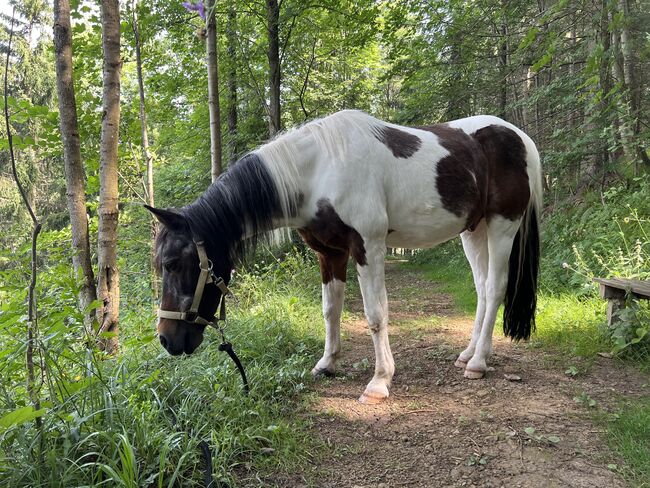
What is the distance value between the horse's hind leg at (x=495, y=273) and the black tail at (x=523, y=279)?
0.21 m

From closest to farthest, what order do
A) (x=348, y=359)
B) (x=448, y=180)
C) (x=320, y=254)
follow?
(x=448, y=180) < (x=320, y=254) < (x=348, y=359)

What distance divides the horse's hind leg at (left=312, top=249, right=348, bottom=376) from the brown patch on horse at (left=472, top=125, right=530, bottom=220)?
125 centimetres

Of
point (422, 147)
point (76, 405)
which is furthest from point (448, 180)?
point (76, 405)

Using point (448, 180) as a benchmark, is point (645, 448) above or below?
below

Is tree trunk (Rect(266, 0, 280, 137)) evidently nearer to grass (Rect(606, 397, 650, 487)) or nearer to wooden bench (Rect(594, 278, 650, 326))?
wooden bench (Rect(594, 278, 650, 326))

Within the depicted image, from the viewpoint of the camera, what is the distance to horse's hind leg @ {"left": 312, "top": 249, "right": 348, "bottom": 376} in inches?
125

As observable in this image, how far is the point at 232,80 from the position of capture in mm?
8188

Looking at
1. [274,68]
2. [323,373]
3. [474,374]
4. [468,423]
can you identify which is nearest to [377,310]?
[323,373]

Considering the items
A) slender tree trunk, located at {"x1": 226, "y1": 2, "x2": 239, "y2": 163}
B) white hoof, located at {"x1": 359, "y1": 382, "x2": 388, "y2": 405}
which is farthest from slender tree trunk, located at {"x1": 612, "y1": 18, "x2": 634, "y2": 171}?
slender tree trunk, located at {"x1": 226, "y1": 2, "x2": 239, "y2": 163}

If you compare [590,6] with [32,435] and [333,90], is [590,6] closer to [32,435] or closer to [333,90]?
[333,90]

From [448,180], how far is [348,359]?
5.83ft

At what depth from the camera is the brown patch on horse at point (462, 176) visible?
2.99m

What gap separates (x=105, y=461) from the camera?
1.63m

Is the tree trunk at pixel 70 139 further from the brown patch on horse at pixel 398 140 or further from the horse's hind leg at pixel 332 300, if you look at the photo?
the brown patch on horse at pixel 398 140
